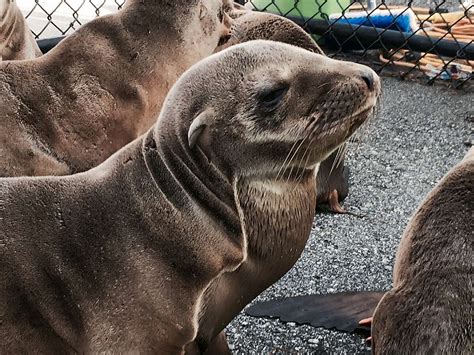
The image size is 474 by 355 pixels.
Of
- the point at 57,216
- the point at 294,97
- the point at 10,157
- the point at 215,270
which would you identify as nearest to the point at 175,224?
the point at 215,270

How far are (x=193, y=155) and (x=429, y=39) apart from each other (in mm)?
3698

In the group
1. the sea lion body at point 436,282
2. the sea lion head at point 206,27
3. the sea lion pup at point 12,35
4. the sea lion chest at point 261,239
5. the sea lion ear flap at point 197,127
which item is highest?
the sea lion pup at point 12,35

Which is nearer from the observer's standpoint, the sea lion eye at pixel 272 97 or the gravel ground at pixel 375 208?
the sea lion eye at pixel 272 97

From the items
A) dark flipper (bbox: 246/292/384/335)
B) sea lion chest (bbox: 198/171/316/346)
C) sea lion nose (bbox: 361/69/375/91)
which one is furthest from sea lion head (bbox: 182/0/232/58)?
sea lion nose (bbox: 361/69/375/91)

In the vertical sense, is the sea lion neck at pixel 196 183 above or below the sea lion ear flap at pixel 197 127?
below

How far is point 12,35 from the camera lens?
170 inches

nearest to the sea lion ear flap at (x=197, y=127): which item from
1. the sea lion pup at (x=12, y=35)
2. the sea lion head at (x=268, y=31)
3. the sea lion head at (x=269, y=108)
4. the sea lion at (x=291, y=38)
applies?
the sea lion head at (x=269, y=108)

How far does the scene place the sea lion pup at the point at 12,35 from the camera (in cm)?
422

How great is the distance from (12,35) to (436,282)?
2.92 meters

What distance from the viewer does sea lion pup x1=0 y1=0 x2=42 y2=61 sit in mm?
4223

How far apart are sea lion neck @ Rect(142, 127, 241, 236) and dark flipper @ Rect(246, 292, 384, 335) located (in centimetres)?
77

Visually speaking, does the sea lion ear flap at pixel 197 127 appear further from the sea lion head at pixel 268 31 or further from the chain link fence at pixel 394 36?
the chain link fence at pixel 394 36

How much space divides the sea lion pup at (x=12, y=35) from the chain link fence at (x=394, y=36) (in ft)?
6.17

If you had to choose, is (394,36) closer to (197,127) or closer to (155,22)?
(155,22)
